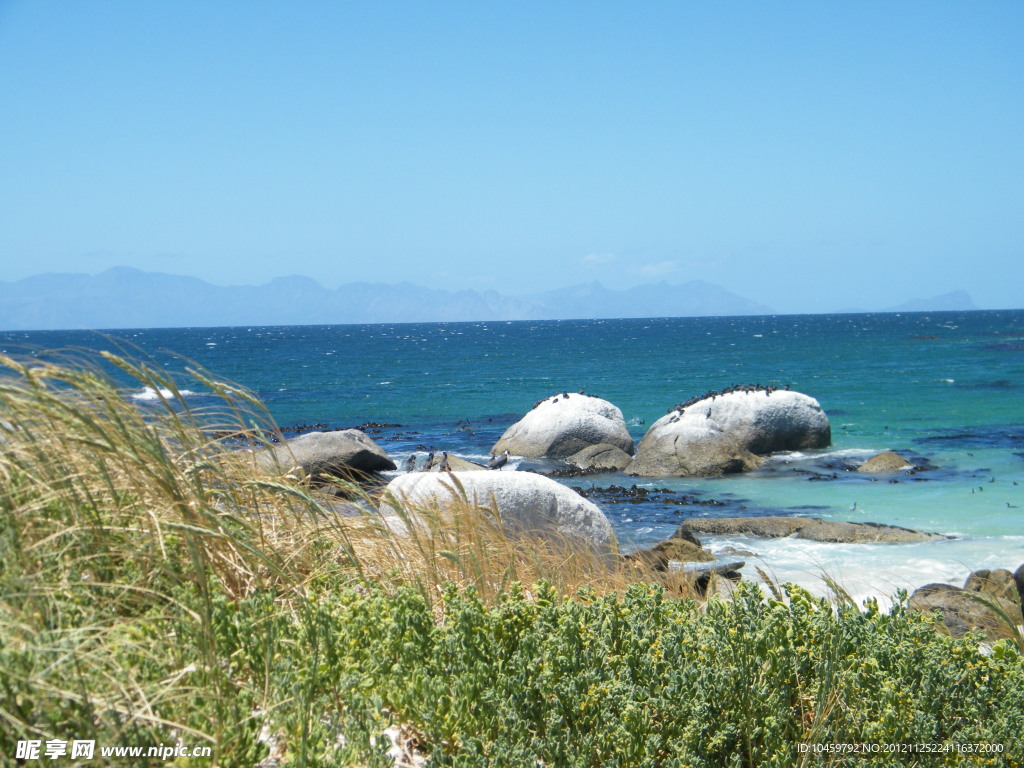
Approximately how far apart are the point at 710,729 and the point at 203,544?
2001 millimetres

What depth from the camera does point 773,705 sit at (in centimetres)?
278

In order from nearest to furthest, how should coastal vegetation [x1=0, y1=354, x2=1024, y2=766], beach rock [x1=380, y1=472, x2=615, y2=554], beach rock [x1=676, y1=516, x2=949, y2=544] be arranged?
coastal vegetation [x1=0, y1=354, x2=1024, y2=766]
beach rock [x1=380, y1=472, x2=615, y2=554]
beach rock [x1=676, y1=516, x2=949, y2=544]

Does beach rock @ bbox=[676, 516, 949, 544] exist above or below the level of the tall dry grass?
below

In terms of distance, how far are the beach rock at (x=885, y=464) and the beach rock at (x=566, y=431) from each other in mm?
5086

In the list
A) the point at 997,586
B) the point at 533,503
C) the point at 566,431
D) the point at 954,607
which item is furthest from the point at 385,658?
the point at 566,431

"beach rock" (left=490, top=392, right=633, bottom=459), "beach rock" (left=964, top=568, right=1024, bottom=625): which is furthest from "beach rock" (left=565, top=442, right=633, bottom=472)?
"beach rock" (left=964, top=568, right=1024, bottom=625)

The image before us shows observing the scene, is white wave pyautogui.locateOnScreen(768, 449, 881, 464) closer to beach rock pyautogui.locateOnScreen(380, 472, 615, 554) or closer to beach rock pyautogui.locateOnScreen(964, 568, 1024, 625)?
beach rock pyautogui.locateOnScreen(964, 568, 1024, 625)

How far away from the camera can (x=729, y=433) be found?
18781 mm

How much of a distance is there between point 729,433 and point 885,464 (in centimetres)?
330

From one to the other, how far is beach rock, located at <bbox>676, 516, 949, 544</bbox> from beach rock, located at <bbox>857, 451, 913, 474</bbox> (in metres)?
4.89

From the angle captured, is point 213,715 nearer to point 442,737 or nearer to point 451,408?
point 442,737

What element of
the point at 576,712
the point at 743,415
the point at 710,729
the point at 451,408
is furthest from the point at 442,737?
the point at 451,408

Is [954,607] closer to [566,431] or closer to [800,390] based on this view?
[566,431]

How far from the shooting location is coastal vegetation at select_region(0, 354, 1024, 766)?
2.35 metres
